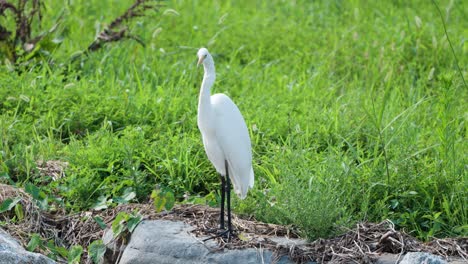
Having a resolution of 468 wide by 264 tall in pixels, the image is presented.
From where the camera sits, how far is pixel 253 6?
8430 mm

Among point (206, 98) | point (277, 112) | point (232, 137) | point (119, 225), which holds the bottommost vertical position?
point (277, 112)

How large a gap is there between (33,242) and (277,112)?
2140 millimetres

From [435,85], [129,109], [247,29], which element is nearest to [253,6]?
[247,29]

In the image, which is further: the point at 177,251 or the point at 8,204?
the point at 8,204

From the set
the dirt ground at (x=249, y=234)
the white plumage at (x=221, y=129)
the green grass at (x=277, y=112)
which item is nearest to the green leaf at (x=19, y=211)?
the dirt ground at (x=249, y=234)

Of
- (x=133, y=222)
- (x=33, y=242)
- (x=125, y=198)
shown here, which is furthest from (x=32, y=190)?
(x=133, y=222)

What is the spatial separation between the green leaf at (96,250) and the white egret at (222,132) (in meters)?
0.61

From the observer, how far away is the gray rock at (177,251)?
4.01 meters

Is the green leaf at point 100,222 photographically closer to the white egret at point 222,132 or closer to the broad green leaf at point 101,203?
A: the broad green leaf at point 101,203

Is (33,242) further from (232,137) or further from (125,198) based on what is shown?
(232,137)

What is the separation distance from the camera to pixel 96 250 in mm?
4258

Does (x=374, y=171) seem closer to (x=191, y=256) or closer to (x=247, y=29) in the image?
(x=191, y=256)

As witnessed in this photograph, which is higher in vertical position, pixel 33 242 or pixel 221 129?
pixel 221 129

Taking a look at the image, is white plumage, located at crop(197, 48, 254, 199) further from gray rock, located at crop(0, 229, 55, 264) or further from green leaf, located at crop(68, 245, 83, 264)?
gray rock, located at crop(0, 229, 55, 264)
